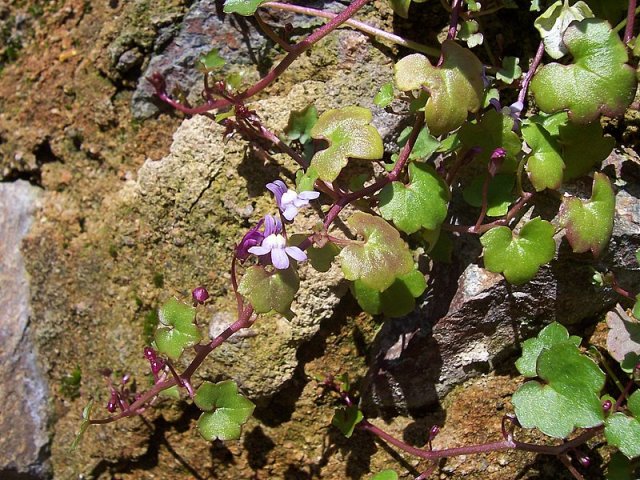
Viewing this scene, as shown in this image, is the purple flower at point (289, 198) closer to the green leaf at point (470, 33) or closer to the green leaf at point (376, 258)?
the green leaf at point (376, 258)

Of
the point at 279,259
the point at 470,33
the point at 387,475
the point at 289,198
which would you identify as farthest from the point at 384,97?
the point at 387,475

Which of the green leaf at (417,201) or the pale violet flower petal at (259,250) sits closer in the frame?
the pale violet flower petal at (259,250)

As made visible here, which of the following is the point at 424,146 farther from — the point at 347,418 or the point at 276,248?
the point at 347,418

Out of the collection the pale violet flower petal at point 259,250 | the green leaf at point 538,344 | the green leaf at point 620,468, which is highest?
the pale violet flower petal at point 259,250

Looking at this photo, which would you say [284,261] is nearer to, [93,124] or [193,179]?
[193,179]

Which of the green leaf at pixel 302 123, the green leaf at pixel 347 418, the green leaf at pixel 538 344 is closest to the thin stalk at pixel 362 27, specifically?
the green leaf at pixel 302 123

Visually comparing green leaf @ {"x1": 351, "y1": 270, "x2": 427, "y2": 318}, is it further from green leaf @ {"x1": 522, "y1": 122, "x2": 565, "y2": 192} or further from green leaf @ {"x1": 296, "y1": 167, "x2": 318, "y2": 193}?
green leaf @ {"x1": 522, "y1": 122, "x2": 565, "y2": 192}
